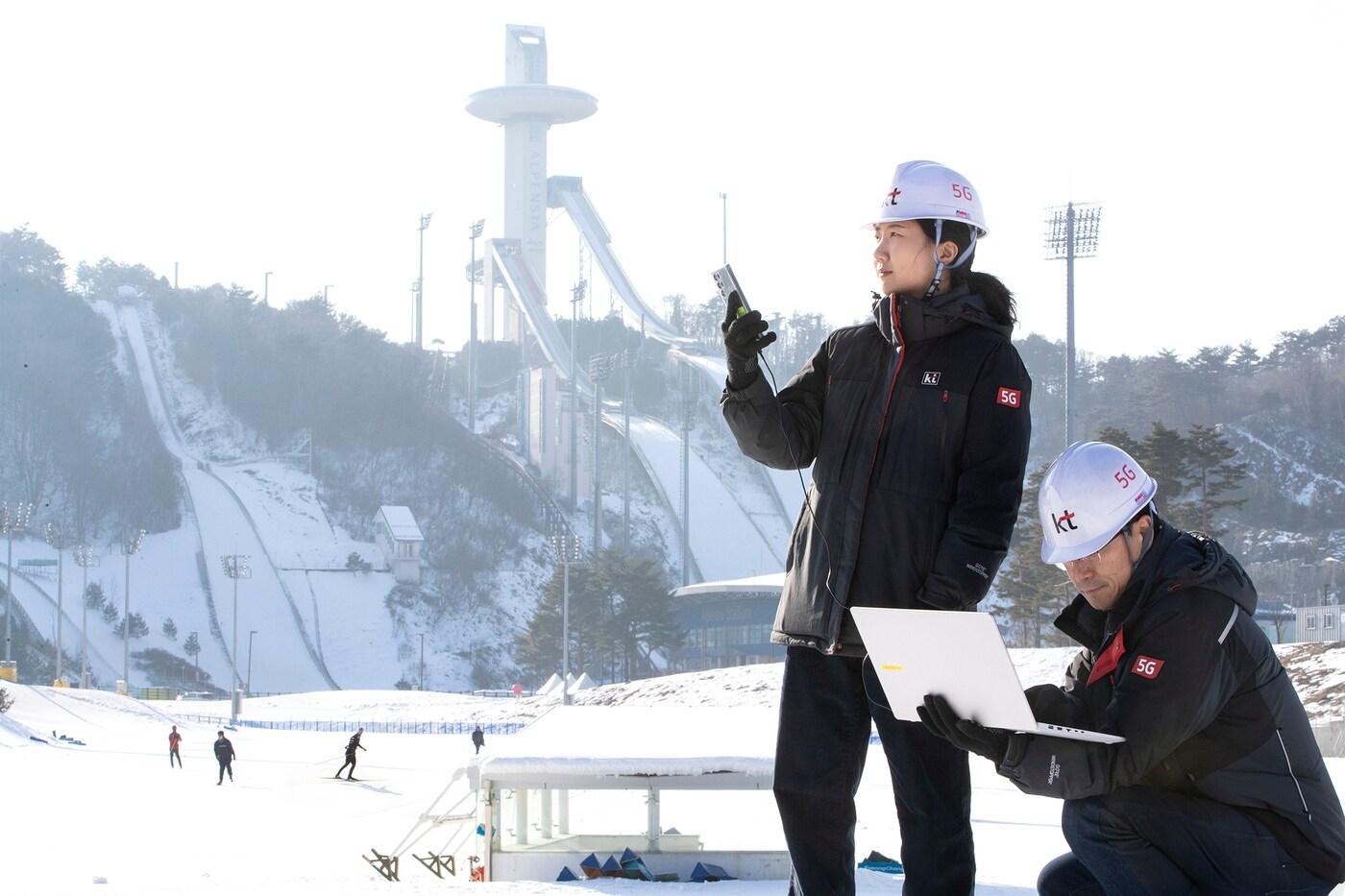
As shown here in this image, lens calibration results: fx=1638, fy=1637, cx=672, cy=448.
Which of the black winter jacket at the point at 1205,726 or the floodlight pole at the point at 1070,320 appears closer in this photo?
the black winter jacket at the point at 1205,726

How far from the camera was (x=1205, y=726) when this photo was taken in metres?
2.68

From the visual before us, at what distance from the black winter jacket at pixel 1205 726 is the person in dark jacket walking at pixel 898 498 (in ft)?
1.58

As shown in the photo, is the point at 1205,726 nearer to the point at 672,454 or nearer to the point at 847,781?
the point at 847,781

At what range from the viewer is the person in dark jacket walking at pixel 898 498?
3.20 meters

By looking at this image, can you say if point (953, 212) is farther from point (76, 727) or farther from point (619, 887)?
point (76, 727)

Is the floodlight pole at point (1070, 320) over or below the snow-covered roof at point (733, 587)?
over

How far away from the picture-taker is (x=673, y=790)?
7961mm

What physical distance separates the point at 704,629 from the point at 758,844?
58404 mm

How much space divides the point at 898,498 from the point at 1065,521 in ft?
1.58

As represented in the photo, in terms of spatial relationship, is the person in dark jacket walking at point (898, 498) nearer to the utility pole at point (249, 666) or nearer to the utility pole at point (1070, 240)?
the utility pole at point (1070, 240)

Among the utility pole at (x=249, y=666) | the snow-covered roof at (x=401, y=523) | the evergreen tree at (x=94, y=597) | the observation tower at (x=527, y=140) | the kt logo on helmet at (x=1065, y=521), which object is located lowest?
the utility pole at (x=249, y=666)

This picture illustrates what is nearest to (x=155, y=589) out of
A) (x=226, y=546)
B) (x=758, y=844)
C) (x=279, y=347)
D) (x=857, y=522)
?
(x=226, y=546)

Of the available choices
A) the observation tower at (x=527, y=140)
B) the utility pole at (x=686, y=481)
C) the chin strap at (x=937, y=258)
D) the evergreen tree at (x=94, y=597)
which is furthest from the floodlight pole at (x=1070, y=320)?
the observation tower at (x=527, y=140)

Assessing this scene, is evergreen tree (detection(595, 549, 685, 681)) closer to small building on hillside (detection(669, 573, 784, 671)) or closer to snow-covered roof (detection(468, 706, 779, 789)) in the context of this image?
small building on hillside (detection(669, 573, 784, 671))
